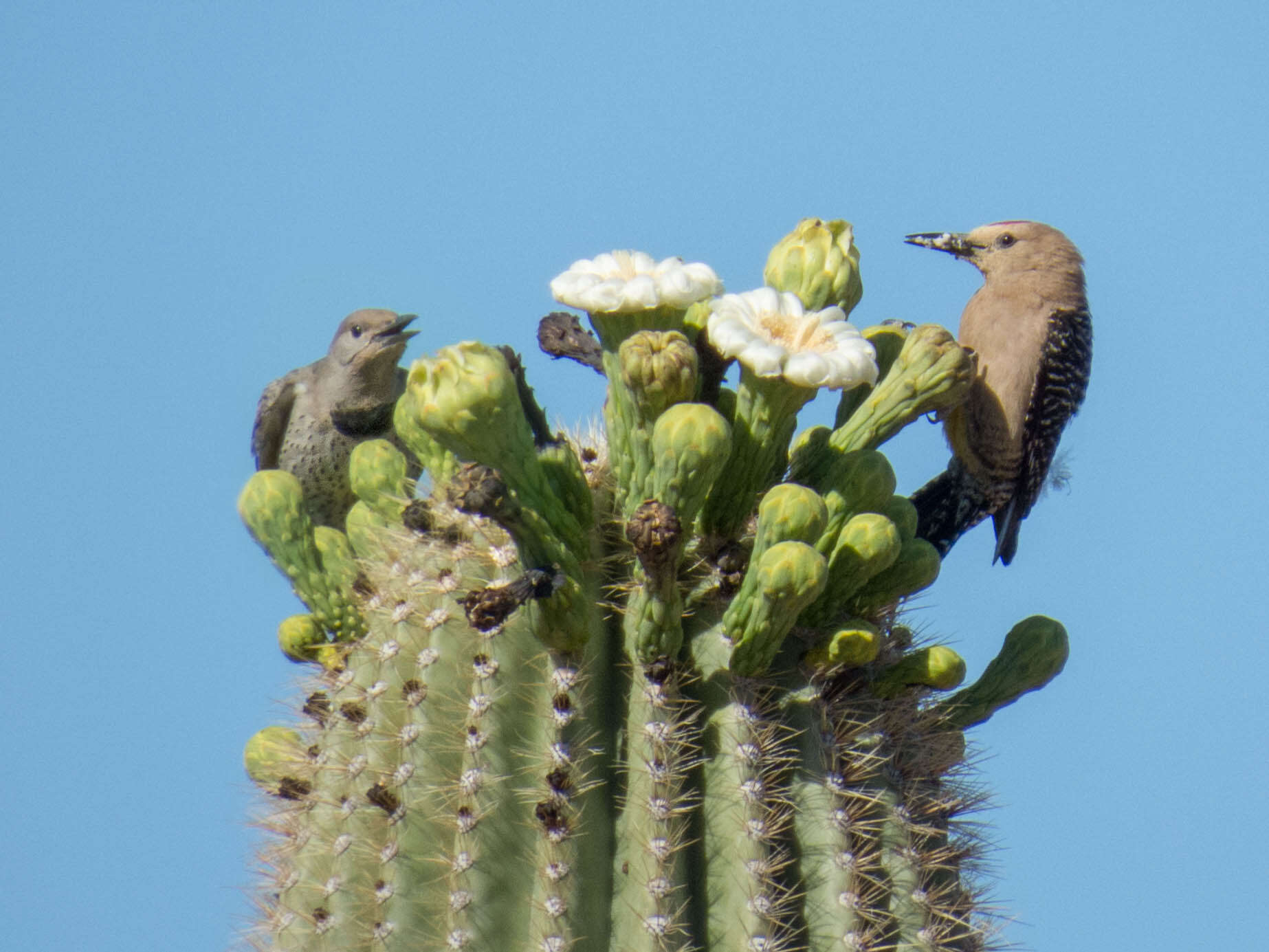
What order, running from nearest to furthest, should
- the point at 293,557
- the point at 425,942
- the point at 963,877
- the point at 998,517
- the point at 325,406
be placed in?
the point at 425,942
the point at 963,877
the point at 293,557
the point at 325,406
the point at 998,517

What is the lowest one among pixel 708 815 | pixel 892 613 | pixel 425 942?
pixel 425 942

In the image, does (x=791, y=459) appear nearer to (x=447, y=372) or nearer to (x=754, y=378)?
(x=754, y=378)

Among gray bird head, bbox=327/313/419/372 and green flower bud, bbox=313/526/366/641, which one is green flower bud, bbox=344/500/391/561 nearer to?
green flower bud, bbox=313/526/366/641

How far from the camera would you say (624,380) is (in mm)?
2447

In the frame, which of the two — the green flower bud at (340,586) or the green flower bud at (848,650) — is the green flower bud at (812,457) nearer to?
the green flower bud at (848,650)

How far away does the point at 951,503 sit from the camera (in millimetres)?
4848

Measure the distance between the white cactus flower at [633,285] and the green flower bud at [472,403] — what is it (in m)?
0.26

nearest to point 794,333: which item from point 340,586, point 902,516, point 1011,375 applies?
point 902,516

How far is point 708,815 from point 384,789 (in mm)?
507

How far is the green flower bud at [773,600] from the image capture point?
226 cm

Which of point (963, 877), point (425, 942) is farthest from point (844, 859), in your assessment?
point (425, 942)

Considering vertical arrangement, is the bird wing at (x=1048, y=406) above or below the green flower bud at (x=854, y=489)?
above

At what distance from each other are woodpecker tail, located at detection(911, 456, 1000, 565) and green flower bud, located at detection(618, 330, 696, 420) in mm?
2426

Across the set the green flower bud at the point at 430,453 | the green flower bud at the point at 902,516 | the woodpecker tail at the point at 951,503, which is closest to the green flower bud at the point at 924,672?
the green flower bud at the point at 902,516
